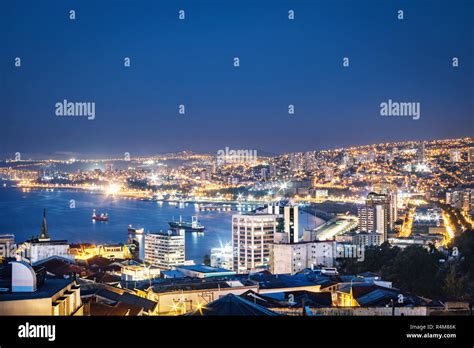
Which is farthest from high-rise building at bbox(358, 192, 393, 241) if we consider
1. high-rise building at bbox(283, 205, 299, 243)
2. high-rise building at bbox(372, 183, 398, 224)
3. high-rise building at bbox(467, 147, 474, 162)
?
high-rise building at bbox(283, 205, 299, 243)

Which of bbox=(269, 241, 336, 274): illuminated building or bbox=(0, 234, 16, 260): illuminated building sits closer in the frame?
bbox=(269, 241, 336, 274): illuminated building

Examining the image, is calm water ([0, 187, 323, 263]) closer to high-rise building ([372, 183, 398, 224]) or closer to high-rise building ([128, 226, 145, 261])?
high-rise building ([128, 226, 145, 261])

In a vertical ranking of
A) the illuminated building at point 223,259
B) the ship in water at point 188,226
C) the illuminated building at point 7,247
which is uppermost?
the illuminated building at point 7,247

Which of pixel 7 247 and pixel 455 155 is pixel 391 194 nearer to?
pixel 455 155

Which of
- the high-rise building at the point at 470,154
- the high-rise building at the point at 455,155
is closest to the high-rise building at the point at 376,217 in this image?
the high-rise building at the point at 455,155

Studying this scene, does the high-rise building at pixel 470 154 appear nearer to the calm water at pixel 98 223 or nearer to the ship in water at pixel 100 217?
the calm water at pixel 98 223
